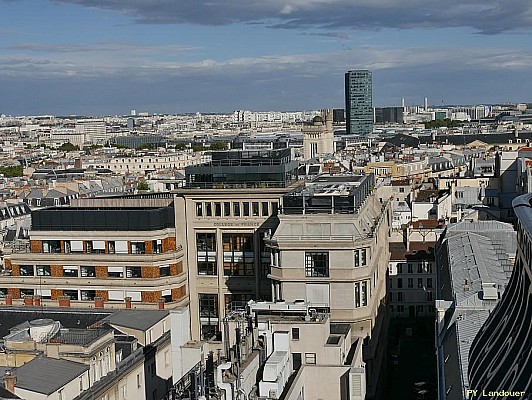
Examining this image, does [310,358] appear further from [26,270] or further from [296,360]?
[26,270]

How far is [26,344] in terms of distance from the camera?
145 feet

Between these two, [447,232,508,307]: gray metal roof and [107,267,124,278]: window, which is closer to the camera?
[447,232,508,307]: gray metal roof

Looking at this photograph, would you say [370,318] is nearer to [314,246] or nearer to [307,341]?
[314,246]

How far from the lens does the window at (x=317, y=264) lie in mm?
54719

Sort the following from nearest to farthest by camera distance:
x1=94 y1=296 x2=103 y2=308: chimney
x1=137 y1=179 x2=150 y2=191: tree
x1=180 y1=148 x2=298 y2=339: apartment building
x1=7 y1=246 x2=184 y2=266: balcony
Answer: x1=94 y1=296 x2=103 y2=308: chimney, x1=7 y1=246 x2=184 y2=266: balcony, x1=180 y1=148 x2=298 y2=339: apartment building, x1=137 y1=179 x2=150 y2=191: tree

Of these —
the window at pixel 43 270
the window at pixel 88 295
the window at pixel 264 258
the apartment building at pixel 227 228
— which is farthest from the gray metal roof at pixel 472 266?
the window at pixel 43 270

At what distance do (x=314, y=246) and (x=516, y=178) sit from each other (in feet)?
221

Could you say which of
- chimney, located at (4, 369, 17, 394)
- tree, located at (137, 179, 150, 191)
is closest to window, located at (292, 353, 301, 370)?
chimney, located at (4, 369, 17, 394)

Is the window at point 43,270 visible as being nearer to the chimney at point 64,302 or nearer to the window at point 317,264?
the chimney at point 64,302

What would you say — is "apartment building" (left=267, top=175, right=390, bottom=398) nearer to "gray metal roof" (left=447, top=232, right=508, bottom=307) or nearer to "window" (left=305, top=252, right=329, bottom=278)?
"window" (left=305, top=252, right=329, bottom=278)

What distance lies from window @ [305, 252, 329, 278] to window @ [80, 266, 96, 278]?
19.1 metres

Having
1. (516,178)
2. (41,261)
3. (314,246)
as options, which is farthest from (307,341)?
(516,178)

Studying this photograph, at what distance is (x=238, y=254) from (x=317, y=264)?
11951mm

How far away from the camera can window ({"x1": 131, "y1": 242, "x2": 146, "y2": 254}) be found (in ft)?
211
